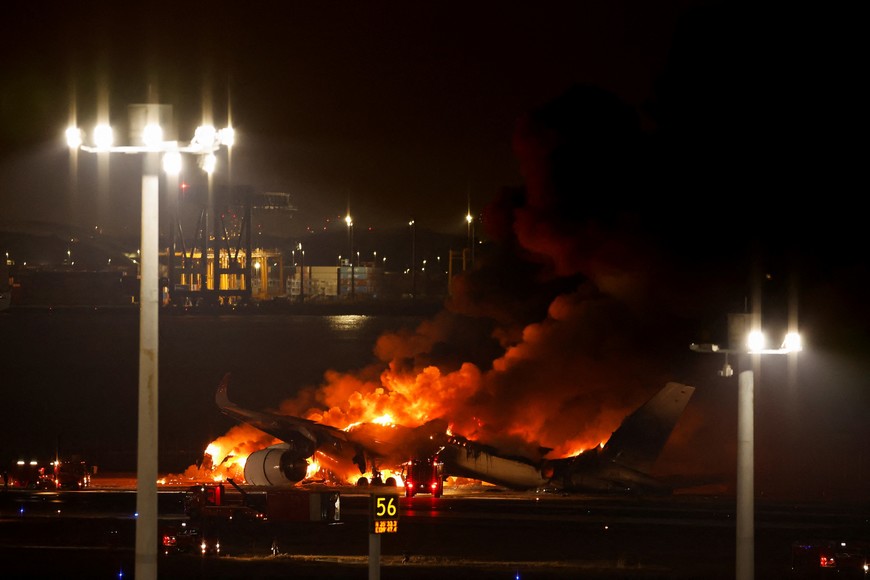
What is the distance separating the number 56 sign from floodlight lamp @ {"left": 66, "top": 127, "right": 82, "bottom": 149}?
44.3 feet

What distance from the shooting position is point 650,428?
58.6 meters

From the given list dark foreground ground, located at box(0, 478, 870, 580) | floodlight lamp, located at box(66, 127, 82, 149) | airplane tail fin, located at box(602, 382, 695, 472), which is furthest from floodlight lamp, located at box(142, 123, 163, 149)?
airplane tail fin, located at box(602, 382, 695, 472)

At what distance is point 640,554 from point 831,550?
6420 mm

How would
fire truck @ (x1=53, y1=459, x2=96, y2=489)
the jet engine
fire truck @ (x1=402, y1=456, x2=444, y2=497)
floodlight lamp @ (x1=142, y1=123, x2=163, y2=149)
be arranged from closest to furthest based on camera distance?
floodlight lamp @ (x1=142, y1=123, x2=163, y2=149) < fire truck @ (x1=402, y1=456, x2=444, y2=497) < the jet engine < fire truck @ (x1=53, y1=459, x2=96, y2=489)

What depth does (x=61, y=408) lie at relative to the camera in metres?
174

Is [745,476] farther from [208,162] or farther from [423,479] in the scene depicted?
[423,479]

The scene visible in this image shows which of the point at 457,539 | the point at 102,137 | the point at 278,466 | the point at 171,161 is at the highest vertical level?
the point at 102,137

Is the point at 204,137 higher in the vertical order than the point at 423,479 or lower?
higher

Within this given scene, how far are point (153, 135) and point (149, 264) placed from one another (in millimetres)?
2086

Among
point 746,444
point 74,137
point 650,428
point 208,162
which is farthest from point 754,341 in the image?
point 650,428

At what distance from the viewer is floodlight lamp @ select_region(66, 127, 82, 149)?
17.8m

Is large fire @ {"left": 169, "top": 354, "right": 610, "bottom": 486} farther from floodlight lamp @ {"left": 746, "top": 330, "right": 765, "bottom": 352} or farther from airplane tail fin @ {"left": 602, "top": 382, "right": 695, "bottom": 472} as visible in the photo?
floodlight lamp @ {"left": 746, "top": 330, "right": 765, "bottom": 352}

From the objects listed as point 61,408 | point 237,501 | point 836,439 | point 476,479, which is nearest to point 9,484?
point 237,501

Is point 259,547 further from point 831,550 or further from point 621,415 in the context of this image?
point 621,415
